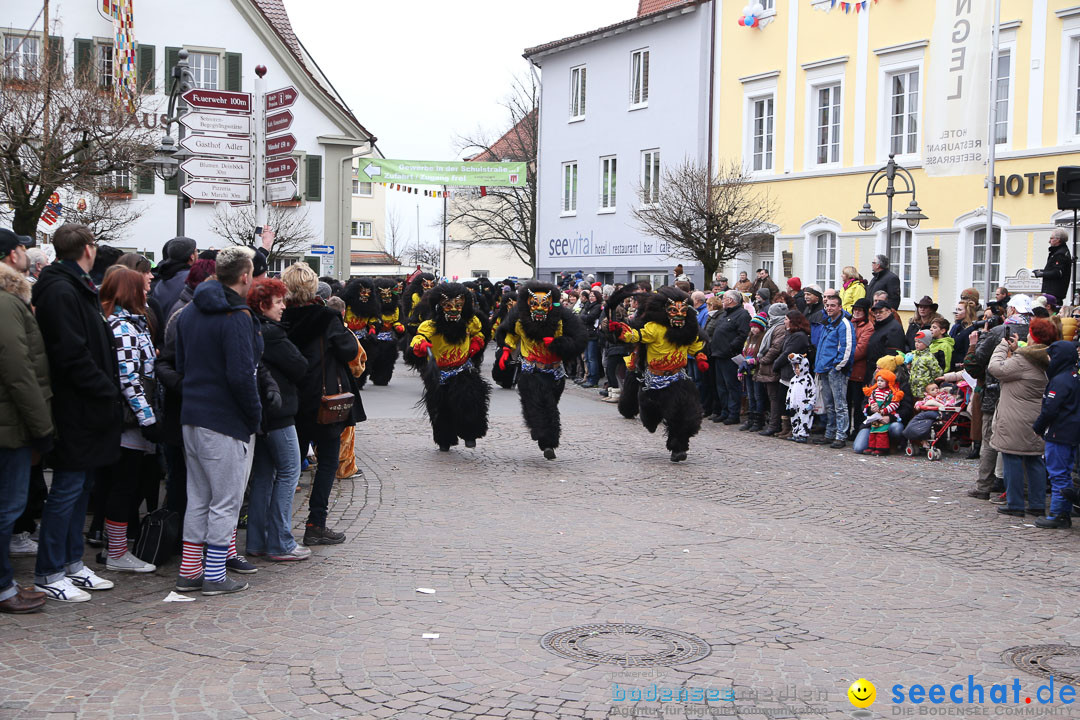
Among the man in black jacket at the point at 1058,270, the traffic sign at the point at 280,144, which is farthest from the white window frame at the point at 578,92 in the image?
the traffic sign at the point at 280,144

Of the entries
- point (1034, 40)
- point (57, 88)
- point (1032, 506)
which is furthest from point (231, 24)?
point (1032, 506)

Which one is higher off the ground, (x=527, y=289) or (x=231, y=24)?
(x=231, y=24)

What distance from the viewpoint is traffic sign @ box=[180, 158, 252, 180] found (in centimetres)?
1159

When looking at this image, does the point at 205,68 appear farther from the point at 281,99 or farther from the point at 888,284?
the point at 888,284

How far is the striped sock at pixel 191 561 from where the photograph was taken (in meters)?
6.70

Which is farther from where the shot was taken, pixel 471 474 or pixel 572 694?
pixel 471 474

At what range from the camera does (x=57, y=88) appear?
752 inches

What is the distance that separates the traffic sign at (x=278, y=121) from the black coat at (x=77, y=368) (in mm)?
5332

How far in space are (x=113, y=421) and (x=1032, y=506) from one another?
768 cm

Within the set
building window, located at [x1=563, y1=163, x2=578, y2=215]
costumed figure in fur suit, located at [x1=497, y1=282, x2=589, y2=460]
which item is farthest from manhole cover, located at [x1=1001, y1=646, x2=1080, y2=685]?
building window, located at [x1=563, y1=163, x2=578, y2=215]

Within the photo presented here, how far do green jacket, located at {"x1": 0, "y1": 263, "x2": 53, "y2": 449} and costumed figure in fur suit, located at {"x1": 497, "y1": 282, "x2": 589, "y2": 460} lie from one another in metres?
6.68

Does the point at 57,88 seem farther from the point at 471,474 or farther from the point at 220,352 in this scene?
the point at 220,352

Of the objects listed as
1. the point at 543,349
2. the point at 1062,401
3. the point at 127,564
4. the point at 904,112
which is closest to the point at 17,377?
the point at 127,564

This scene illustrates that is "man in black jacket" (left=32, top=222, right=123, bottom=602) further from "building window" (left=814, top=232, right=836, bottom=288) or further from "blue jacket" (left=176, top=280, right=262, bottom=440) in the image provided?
"building window" (left=814, top=232, right=836, bottom=288)
